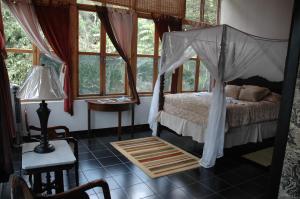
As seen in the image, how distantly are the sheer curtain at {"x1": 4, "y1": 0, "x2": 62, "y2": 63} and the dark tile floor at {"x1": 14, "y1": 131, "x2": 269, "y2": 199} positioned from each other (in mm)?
1769

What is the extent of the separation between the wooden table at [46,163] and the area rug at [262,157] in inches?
109

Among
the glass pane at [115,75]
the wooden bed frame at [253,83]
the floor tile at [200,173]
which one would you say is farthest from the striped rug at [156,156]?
the glass pane at [115,75]

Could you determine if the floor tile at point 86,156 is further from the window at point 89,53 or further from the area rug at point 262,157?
the area rug at point 262,157

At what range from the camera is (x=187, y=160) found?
12.2 feet

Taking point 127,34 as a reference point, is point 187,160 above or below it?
below

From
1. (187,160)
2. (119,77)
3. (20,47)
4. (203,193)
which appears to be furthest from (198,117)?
(20,47)

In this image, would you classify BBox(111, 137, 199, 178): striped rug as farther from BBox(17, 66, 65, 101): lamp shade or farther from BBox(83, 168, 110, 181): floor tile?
BBox(17, 66, 65, 101): lamp shade

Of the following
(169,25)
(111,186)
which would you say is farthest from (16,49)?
(169,25)

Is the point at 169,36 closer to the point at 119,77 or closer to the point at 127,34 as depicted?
the point at 127,34

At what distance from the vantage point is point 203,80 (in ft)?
20.3

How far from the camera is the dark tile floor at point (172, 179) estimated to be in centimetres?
278

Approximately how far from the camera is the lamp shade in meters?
2.02

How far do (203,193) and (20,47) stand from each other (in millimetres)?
3622

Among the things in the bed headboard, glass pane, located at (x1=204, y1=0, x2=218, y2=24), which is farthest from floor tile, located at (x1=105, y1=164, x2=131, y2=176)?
glass pane, located at (x1=204, y1=0, x2=218, y2=24)
